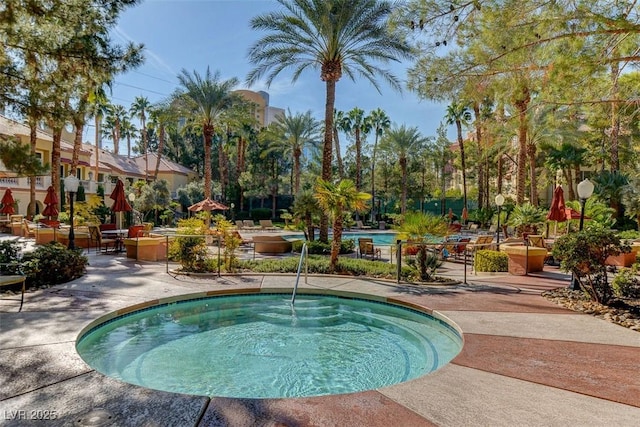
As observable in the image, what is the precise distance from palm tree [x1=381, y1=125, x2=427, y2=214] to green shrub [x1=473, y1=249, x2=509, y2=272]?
2428 cm

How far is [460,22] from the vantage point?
23.4ft

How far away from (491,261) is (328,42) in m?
9.28

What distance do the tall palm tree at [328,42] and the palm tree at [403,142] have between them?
2048cm

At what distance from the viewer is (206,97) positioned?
870 inches

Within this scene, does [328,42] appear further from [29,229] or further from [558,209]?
[29,229]

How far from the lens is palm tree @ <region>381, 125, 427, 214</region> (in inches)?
1390

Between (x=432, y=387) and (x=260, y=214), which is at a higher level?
(x=260, y=214)

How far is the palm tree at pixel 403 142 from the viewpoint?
35312mm

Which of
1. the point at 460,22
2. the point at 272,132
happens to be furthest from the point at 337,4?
the point at 272,132

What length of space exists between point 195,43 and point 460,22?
57.8ft

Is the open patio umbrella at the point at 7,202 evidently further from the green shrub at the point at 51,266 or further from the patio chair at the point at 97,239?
the green shrub at the point at 51,266

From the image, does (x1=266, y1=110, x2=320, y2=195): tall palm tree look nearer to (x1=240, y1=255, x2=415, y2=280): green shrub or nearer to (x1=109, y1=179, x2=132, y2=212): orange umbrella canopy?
(x1=109, y1=179, x2=132, y2=212): orange umbrella canopy

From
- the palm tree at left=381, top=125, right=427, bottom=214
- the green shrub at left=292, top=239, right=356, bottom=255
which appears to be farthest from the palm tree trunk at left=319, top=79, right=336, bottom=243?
the palm tree at left=381, top=125, right=427, bottom=214

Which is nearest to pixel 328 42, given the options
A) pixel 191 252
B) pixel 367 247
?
pixel 367 247
